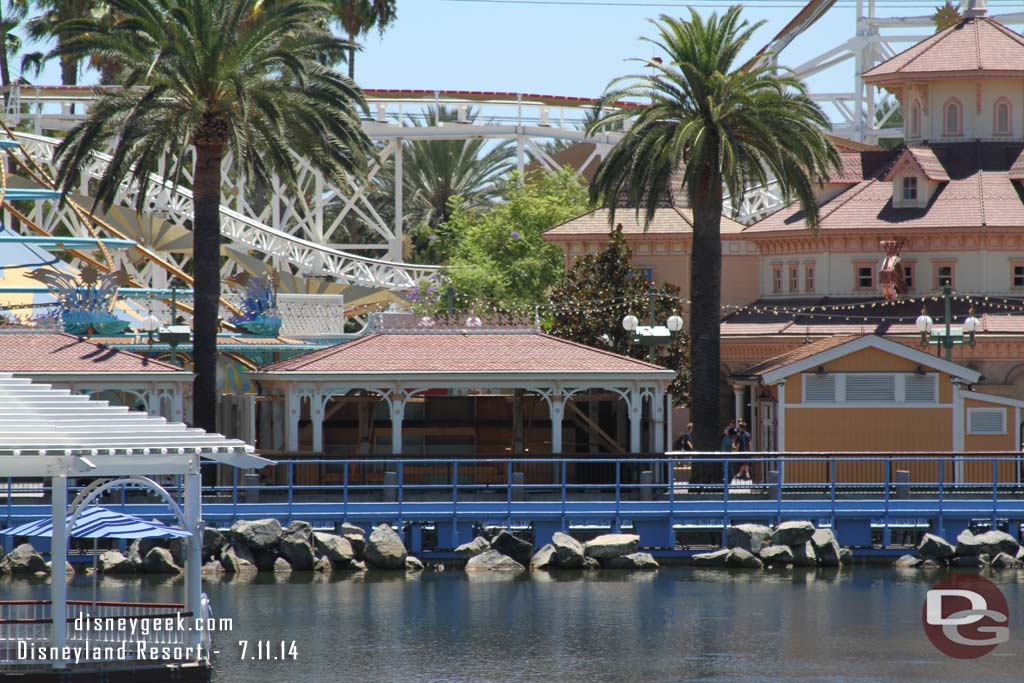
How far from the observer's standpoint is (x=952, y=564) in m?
36.9

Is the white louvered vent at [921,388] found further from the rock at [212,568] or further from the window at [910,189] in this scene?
the rock at [212,568]

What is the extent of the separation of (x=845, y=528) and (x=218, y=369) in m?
16.6

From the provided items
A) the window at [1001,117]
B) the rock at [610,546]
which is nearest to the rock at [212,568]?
the rock at [610,546]

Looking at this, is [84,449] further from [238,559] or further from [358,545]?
[358,545]

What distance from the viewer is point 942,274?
54500mm

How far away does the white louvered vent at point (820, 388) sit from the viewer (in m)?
43.1

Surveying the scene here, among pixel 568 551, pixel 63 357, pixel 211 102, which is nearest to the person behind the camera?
pixel 568 551

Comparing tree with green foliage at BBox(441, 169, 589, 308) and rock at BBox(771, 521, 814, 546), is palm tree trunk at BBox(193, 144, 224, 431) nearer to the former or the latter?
rock at BBox(771, 521, 814, 546)

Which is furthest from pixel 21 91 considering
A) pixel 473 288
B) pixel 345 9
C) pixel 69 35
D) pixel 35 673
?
pixel 35 673

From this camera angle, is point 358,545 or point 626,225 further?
point 626,225

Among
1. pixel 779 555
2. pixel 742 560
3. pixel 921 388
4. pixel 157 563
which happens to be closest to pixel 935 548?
pixel 779 555

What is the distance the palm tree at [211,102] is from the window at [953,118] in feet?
81.4

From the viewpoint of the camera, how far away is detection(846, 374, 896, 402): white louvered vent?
141 ft

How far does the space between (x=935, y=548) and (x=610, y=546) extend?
6.71m
